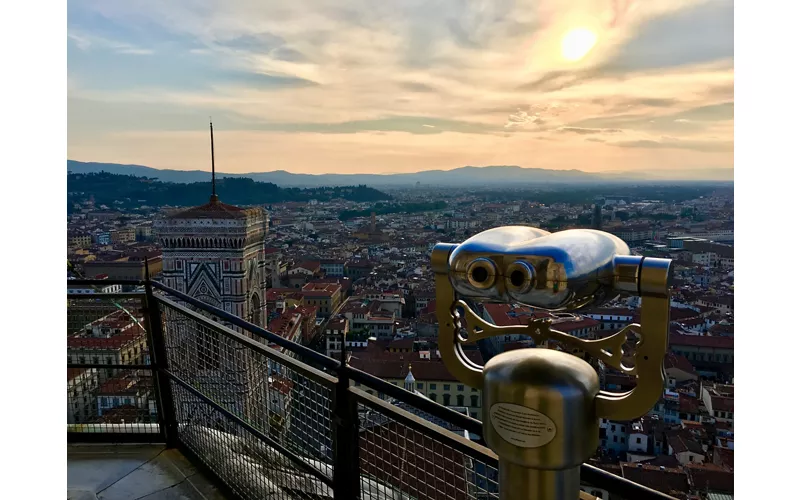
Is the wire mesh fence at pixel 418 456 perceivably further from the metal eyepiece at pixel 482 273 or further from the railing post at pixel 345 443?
the metal eyepiece at pixel 482 273

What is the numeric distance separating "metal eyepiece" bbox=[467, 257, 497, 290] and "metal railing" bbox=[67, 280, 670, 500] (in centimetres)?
27

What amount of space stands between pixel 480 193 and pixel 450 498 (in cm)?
4448

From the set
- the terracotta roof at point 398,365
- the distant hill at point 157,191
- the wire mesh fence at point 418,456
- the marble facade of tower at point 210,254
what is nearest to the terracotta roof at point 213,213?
the marble facade of tower at point 210,254

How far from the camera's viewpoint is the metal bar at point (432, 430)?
3.51ft

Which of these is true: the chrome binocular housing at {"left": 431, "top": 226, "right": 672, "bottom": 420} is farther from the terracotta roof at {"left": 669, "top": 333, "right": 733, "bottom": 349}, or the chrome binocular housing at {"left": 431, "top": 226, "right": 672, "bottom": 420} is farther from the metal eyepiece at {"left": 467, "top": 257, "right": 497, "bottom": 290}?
the terracotta roof at {"left": 669, "top": 333, "right": 733, "bottom": 349}

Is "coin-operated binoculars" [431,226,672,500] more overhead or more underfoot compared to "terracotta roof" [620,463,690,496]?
more overhead

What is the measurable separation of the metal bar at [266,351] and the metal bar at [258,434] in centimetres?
29

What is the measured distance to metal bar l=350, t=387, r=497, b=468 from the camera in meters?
1.07

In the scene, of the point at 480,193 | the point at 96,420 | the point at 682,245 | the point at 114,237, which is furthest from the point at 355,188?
the point at 96,420

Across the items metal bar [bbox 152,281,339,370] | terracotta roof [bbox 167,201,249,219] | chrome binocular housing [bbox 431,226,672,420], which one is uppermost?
terracotta roof [bbox 167,201,249,219]

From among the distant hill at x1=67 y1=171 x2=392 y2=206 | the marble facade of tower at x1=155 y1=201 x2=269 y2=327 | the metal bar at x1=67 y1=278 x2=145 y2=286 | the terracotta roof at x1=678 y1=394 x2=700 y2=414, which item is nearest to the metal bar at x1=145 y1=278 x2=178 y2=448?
the metal bar at x1=67 y1=278 x2=145 y2=286

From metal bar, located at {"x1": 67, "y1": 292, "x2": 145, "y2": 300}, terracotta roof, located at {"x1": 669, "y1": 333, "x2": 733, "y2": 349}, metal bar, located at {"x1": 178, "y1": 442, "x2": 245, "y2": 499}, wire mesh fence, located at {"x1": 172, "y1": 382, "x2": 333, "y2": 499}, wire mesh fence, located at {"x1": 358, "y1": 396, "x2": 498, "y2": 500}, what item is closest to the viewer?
wire mesh fence, located at {"x1": 358, "y1": 396, "x2": 498, "y2": 500}

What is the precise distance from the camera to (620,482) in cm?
84

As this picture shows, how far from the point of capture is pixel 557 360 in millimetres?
846
